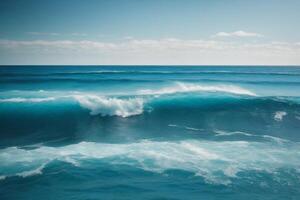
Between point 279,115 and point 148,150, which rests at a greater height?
point 279,115

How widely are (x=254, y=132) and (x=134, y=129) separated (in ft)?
18.1

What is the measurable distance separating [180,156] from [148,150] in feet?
4.04

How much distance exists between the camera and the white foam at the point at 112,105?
15.5 m

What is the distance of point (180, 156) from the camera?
840 centimetres

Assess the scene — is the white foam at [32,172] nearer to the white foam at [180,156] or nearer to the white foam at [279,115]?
the white foam at [180,156]

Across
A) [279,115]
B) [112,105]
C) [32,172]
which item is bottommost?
[32,172]

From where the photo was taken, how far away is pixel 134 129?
40.4 ft

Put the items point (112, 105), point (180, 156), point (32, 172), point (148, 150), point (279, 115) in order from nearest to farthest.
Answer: point (32, 172), point (180, 156), point (148, 150), point (279, 115), point (112, 105)

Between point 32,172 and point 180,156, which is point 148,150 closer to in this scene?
point 180,156

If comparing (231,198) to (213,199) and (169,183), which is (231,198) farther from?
(169,183)

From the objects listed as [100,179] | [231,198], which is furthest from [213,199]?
[100,179]

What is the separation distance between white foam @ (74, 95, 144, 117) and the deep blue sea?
0.20ft

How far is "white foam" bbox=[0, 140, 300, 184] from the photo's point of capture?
7.43 m

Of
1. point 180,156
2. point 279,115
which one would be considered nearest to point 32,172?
point 180,156
